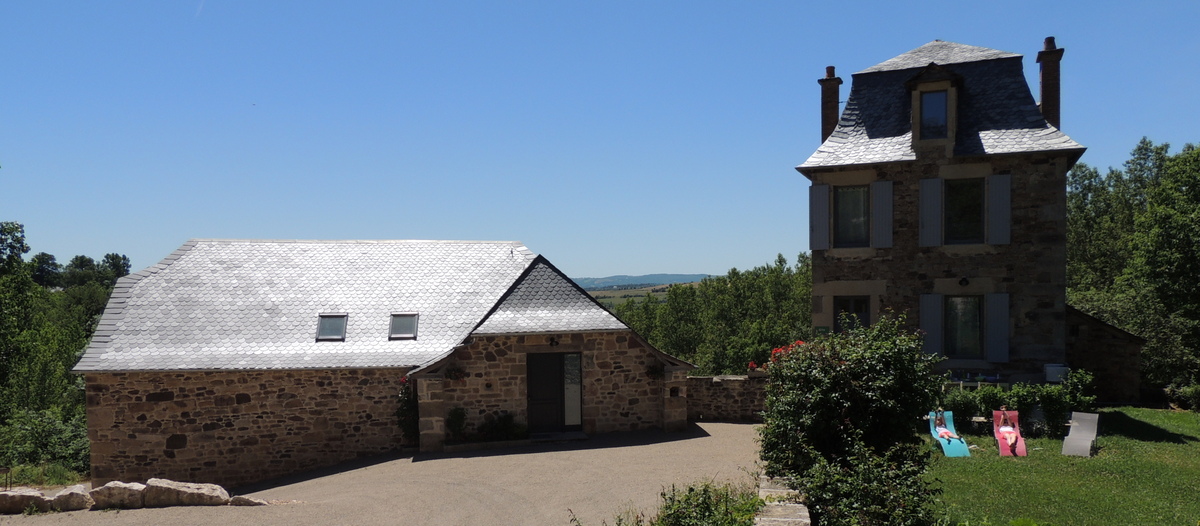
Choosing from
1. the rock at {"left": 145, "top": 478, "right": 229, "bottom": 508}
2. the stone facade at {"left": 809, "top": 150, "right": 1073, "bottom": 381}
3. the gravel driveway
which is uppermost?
the stone facade at {"left": 809, "top": 150, "right": 1073, "bottom": 381}

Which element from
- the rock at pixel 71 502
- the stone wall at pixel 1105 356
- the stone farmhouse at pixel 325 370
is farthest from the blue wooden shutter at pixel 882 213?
the rock at pixel 71 502

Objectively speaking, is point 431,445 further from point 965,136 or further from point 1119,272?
point 1119,272

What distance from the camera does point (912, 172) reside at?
14.5 metres

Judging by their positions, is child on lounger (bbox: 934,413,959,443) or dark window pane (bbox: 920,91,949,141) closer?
child on lounger (bbox: 934,413,959,443)

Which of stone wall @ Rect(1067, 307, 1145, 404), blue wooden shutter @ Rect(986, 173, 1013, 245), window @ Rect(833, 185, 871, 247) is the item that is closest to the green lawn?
stone wall @ Rect(1067, 307, 1145, 404)

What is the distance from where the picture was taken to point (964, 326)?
1466 centimetres

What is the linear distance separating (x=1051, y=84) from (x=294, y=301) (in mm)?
17243

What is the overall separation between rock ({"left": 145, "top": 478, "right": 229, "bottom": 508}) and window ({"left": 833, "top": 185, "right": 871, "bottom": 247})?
12.7 metres

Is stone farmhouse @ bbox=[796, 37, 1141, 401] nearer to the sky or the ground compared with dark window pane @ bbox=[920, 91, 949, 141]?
nearer to the ground

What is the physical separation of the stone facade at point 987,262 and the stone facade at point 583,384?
13.6ft

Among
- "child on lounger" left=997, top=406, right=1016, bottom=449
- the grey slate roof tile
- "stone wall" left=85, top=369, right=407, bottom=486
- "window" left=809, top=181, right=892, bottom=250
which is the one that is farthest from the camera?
"window" left=809, top=181, right=892, bottom=250

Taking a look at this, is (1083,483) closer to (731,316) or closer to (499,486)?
(499,486)

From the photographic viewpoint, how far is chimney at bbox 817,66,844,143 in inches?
647

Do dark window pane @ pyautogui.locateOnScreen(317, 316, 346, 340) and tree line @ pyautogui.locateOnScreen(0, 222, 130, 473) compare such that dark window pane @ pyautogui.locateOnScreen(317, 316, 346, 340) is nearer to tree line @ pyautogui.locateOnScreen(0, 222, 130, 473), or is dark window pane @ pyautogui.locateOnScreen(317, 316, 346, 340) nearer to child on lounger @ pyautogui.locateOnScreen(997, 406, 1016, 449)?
tree line @ pyautogui.locateOnScreen(0, 222, 130, 473)
